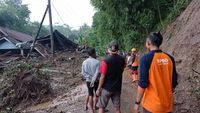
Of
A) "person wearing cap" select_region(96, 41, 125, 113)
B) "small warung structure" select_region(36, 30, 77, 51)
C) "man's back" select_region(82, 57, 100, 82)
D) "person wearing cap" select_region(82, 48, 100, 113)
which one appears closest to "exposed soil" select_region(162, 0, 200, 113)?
"person wearing cap" select_region(96, 41, 125, 113)

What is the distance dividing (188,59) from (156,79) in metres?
5.85

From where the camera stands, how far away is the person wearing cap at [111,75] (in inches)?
257

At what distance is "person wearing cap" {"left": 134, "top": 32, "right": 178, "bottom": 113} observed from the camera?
4.37m

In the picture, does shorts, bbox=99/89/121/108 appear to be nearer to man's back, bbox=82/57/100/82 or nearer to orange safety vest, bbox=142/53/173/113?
man's back, bbox=82/57/100/82

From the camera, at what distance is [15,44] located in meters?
30.3

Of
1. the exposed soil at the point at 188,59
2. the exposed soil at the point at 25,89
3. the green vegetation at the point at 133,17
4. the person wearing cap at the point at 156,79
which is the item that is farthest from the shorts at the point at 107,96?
the green vegetation at the point at 133,17

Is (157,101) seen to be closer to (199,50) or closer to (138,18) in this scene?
(199,50)

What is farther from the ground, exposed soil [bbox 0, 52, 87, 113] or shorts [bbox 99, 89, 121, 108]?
shorts [bbox 99, 89, 121, 108]

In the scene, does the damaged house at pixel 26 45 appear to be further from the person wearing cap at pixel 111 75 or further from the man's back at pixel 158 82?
the man's back at pixel 158 82

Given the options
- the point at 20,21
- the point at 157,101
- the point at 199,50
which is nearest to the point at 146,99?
the point at 157,101

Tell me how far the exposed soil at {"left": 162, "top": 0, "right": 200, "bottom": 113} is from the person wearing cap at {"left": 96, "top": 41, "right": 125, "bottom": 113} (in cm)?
179

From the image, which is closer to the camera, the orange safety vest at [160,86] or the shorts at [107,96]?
the orange safety vest at [160,86]

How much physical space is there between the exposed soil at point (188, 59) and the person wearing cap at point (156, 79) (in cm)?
306

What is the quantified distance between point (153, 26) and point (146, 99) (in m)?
15.0
